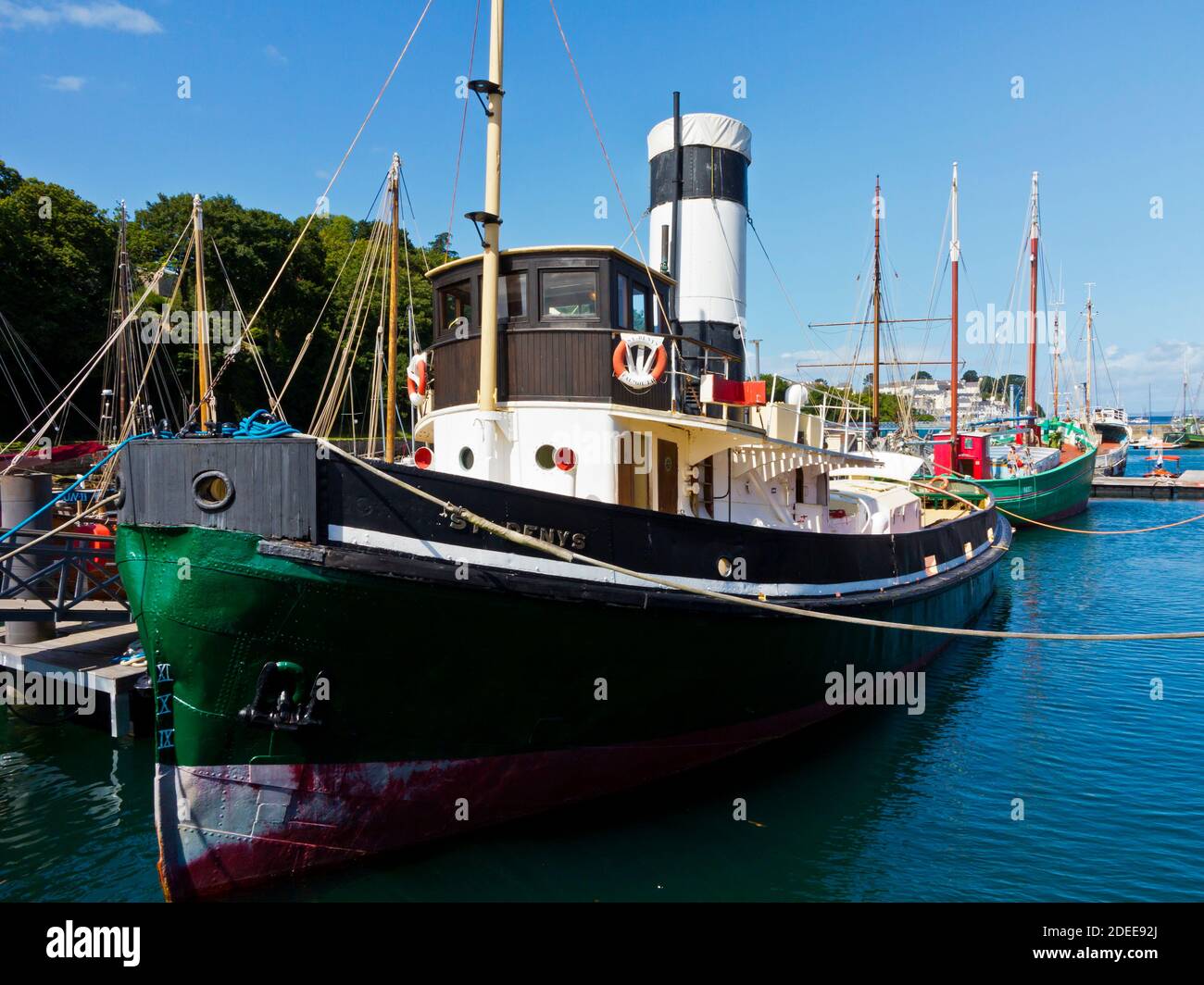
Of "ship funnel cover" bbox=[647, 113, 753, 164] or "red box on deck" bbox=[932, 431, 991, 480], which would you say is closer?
"ship funnel cover" bbox=[647, 113, 753, 164]

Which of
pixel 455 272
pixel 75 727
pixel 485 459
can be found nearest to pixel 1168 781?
pixel 485 459

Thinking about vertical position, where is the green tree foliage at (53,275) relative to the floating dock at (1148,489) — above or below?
above

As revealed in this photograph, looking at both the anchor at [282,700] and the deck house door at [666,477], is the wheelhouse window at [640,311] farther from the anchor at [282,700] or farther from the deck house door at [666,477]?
the anchor at [282,700]

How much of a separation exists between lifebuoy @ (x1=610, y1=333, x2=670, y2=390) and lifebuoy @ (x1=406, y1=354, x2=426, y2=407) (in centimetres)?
249

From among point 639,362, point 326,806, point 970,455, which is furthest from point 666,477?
point 970,455

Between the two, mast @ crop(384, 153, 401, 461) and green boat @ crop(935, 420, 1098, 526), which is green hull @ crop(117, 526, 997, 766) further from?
green boat @ crop(935, 420, 1098, 526)

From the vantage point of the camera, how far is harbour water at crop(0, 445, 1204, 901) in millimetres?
6961

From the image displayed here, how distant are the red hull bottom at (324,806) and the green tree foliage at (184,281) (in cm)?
2230

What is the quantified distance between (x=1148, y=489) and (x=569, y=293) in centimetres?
5222

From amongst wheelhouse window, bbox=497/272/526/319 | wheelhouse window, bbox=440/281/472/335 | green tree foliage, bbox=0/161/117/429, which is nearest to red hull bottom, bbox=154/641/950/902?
wheelhouse window, bbox=497/272/526/319

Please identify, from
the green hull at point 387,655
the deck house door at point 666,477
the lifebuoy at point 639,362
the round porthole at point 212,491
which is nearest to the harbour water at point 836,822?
the green hull at point 387,655

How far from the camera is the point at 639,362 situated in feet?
26.4

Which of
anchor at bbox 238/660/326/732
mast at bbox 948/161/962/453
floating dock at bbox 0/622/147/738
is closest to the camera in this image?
anchor at bbox 238/660/326/732

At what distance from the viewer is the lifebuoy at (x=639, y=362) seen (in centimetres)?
795
